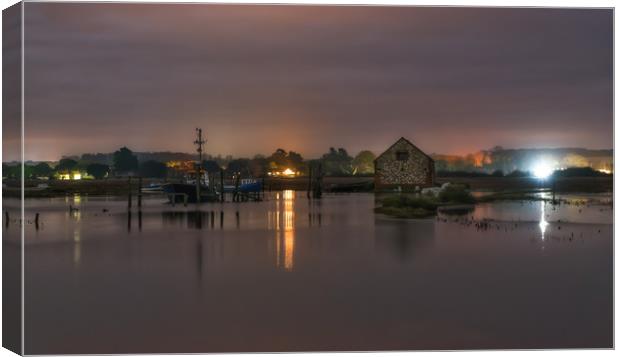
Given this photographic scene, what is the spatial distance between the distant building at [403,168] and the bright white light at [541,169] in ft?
3.87

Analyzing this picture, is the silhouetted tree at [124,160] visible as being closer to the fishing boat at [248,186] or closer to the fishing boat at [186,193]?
the fishing boat at [186,193]

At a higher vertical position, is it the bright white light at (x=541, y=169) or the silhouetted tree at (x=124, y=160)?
the silhouetted tree at (x=124, y=160)

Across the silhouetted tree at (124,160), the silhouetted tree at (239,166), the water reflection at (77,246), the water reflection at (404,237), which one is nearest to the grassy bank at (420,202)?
the water reflection at (404,237)

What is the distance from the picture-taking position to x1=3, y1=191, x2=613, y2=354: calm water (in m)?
9.40

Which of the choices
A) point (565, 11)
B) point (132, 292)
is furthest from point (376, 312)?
point (565, 11)

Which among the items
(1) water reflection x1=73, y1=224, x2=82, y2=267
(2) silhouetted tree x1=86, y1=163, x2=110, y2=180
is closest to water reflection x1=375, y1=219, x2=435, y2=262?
(2) silhouetted tree x1=86, y1=163, x2=110, y2=180

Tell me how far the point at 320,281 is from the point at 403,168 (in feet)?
5.73

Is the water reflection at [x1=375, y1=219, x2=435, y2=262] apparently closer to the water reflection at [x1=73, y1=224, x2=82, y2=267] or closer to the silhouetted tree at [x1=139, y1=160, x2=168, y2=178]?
the silhouetted tree at [x1=139, y1=160, x2=168, y2=178]

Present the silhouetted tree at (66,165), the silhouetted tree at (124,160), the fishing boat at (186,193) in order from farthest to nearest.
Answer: the fishing boat at (186,193)
the silhouetted tree at (124,160)
the silhouetted tree at (66,165)

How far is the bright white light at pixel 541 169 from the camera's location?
35.4ft

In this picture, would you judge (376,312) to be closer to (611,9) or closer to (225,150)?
(225,150)

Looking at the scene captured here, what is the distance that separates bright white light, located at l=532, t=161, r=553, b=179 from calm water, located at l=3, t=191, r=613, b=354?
375mm

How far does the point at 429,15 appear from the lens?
1002 centimetres

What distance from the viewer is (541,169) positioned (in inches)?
426
